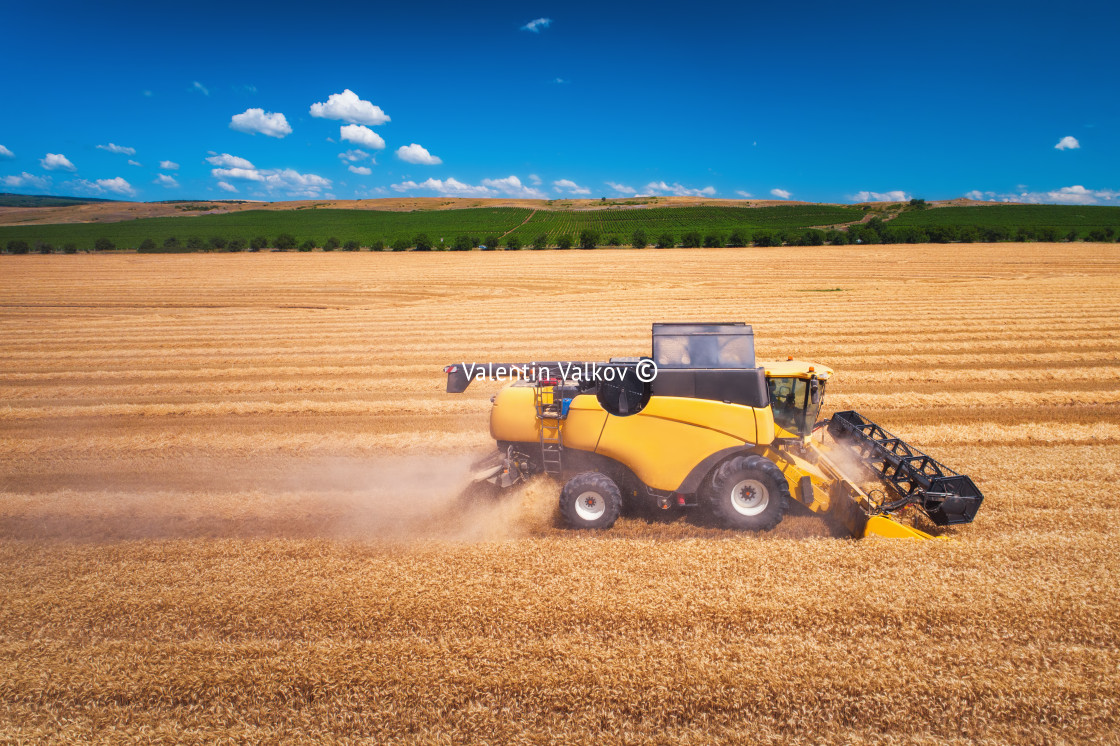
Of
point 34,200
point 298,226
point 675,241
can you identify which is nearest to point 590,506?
point 675,241

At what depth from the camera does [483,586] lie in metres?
5.23

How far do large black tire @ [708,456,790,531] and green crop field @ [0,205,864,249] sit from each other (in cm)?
6616

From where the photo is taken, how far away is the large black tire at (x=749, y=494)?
19.4 ft

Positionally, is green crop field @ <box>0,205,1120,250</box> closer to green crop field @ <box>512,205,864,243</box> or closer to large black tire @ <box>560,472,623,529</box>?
green crop field @ <box>512,205,864,243</box>

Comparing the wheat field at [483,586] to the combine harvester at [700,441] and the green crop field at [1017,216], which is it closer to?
the combine harvester at [700,441]

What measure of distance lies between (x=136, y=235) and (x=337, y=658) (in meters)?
101

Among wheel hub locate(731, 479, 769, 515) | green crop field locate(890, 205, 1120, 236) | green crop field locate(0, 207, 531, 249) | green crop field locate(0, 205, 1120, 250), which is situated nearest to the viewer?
wheel hub locate(731, 479, 769, 515)

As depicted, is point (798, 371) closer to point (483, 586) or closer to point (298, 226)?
point (483, 586)

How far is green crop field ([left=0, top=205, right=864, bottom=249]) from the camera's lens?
7975 cm

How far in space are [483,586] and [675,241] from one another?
61.7m

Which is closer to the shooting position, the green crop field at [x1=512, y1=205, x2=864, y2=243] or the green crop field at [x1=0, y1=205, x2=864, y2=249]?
the green crop field at [x1=0, y1=205, x2=864, y2=249]

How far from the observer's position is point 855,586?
199 inches

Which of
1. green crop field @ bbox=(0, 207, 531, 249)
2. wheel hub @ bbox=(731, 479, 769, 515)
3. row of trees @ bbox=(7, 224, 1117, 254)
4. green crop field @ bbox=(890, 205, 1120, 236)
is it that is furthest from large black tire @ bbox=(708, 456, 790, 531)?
green crop field @ bbox=(890, 205, 1120, 236)

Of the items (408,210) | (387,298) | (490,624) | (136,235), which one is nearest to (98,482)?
(490,624)
